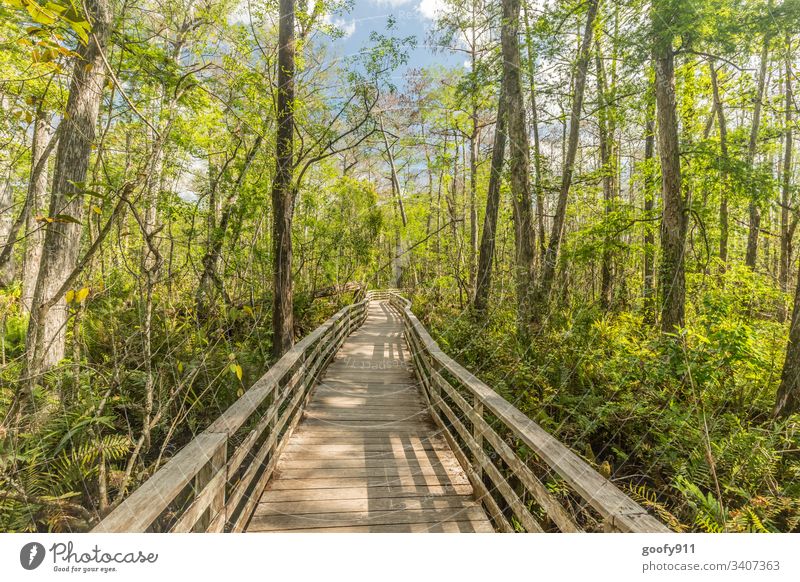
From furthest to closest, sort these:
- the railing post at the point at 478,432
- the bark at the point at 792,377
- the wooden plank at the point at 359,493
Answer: the bark at the point at 792,377
the railing post at the point at 478,432
the wooden plank at the point at 359,493

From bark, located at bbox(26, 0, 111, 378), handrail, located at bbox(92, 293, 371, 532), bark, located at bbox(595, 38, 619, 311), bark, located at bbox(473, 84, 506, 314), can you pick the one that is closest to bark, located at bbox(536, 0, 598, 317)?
bark, located at bbox(595, 38, 619, 311)

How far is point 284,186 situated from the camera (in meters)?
5.46

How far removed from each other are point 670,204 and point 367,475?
5.49m

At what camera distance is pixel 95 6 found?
3.20 metres

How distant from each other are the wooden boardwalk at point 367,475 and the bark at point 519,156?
2462 millimetres

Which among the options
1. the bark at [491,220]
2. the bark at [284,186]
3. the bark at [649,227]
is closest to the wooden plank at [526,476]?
the bark at [284,186]

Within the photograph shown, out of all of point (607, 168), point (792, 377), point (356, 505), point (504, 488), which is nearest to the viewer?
point (504, 488)

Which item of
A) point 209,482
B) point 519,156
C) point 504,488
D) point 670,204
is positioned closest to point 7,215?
point 209,482

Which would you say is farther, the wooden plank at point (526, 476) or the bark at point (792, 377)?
the bark at point (792, 377)

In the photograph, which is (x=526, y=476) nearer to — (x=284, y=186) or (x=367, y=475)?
(x=367, y=475)

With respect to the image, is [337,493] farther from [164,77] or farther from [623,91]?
[623,91]

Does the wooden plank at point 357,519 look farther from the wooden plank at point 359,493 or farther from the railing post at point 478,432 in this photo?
the railing post at point 478,432

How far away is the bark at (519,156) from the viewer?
17.4 feet
